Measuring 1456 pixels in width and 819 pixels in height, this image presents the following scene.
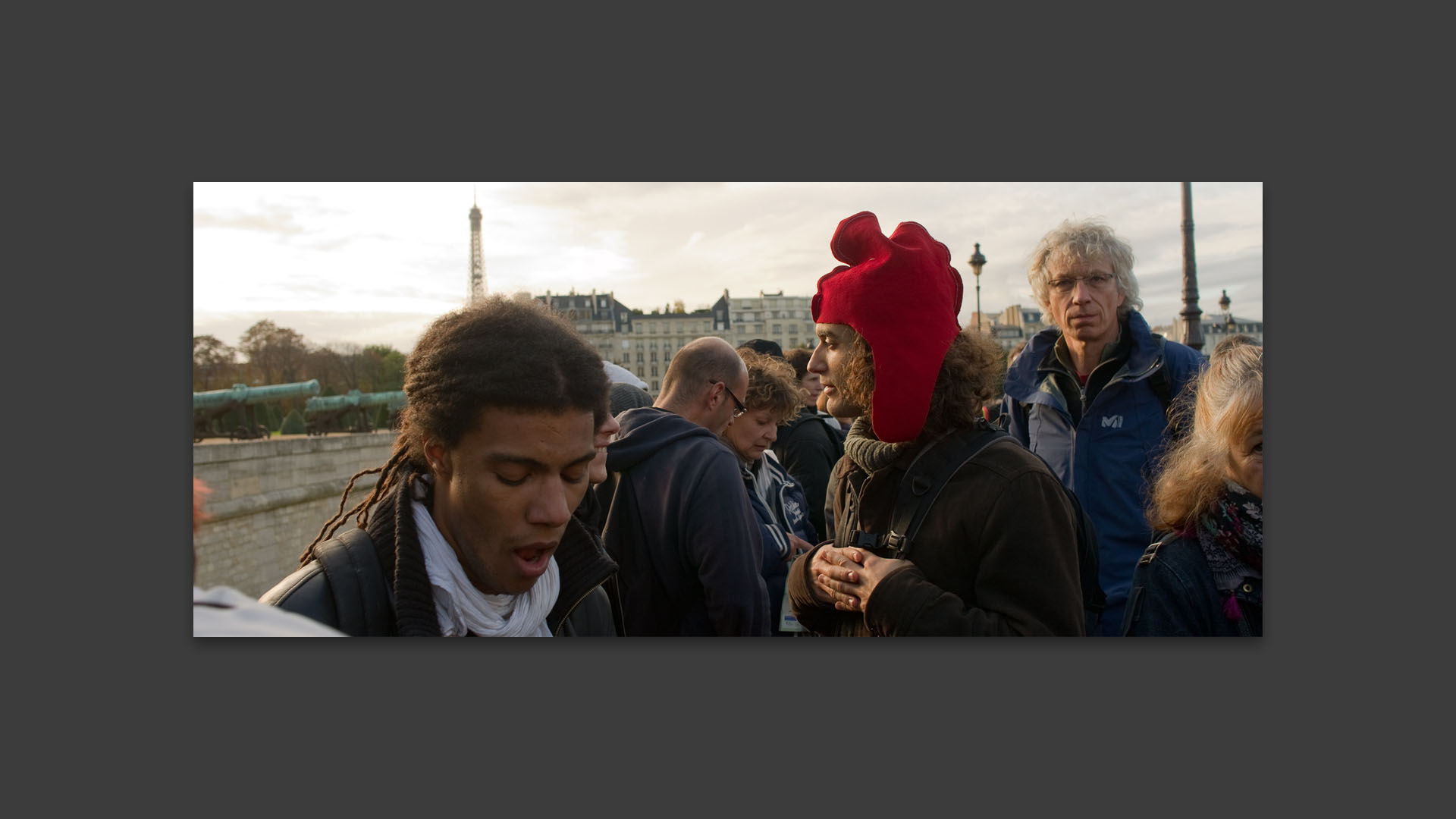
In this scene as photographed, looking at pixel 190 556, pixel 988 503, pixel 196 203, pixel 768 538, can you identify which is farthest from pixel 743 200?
pixel 190 556

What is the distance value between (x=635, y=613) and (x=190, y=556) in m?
1.99

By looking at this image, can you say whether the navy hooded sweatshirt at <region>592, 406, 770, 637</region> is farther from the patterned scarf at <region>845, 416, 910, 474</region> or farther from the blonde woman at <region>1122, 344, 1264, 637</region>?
the blonde woman at <region>1122, 344, 1264, 637</region>

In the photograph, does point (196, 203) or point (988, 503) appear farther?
point (196, 203)

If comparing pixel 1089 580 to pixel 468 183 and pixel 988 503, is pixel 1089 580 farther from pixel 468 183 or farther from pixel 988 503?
pixel 468 183

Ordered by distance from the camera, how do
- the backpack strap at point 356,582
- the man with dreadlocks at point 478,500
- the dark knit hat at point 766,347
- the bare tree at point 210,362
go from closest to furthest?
the backpack strap at point 356,582 → the man with dreadlocks at point 478,500 → the bare tree at point 210,362 → the dark knit hat at point 766,347

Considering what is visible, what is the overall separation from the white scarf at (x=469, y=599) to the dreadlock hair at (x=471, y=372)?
0.14m

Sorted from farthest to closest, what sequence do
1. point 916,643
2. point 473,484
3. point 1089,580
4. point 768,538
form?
point 768,538 < point 916,643 < point 1089,580 < point 473,484

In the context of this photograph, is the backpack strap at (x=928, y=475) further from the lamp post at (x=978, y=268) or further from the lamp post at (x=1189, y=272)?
the lamp post at (x=1189, y=272)

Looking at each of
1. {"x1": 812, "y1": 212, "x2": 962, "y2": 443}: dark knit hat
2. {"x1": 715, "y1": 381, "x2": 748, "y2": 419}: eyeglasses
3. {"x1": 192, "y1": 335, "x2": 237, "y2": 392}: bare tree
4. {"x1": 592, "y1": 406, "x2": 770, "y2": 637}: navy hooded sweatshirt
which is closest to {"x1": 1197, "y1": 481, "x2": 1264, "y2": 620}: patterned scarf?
{"x1": 812, "y1": 212, "x2": 962, "y2": 443}: dark knit hat

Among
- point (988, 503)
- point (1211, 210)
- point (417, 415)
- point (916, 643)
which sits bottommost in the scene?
point (916, 643)

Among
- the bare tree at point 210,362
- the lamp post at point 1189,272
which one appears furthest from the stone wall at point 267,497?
the lamp post at point 1189,272

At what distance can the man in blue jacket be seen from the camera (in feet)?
11.5

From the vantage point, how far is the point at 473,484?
104 inches

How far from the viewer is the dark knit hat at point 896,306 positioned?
274cm
